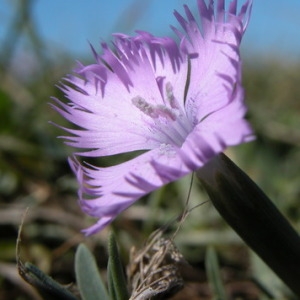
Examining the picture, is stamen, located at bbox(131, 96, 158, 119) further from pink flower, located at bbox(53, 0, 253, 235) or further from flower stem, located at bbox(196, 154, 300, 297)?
flower stem, located at bbox(196, 154, 300, 297)

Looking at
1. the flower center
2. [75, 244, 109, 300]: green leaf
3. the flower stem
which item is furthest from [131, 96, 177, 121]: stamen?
[75, 244, 109, 300]: green leaf

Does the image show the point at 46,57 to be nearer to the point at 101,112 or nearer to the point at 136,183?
the point at 101,112

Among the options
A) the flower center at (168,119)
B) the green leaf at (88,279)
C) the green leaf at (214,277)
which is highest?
the flower center at (168,119)

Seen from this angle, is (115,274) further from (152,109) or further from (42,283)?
(152,109)

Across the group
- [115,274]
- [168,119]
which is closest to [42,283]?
[115,274]

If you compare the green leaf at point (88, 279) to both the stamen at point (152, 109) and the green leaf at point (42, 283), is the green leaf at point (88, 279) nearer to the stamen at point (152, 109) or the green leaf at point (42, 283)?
the green leaf at point (42, 283)

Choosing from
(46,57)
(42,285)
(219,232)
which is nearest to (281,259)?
(42,285)

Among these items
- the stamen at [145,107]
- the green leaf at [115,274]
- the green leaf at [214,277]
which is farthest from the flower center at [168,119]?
the green leaf at [214,277]
